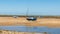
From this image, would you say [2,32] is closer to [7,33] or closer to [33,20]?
[7,33]

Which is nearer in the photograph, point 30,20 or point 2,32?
point 2,32

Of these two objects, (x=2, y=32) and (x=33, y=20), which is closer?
(x=2, y=32)

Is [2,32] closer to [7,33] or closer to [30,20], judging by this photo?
[7,33]

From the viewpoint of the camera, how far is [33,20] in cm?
5550

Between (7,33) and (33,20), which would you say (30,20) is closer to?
(33,20)

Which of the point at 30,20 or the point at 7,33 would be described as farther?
the point at 30,20

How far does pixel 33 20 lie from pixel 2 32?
32.9m

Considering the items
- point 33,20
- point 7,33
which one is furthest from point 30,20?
point 7,33

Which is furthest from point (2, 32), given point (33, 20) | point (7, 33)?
point (33, 20)

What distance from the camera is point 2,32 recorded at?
22812 millimetres

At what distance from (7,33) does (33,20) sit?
3267 cm

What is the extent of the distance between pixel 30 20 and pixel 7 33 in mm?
33214

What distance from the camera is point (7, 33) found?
23031 mm

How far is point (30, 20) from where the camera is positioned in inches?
2210
